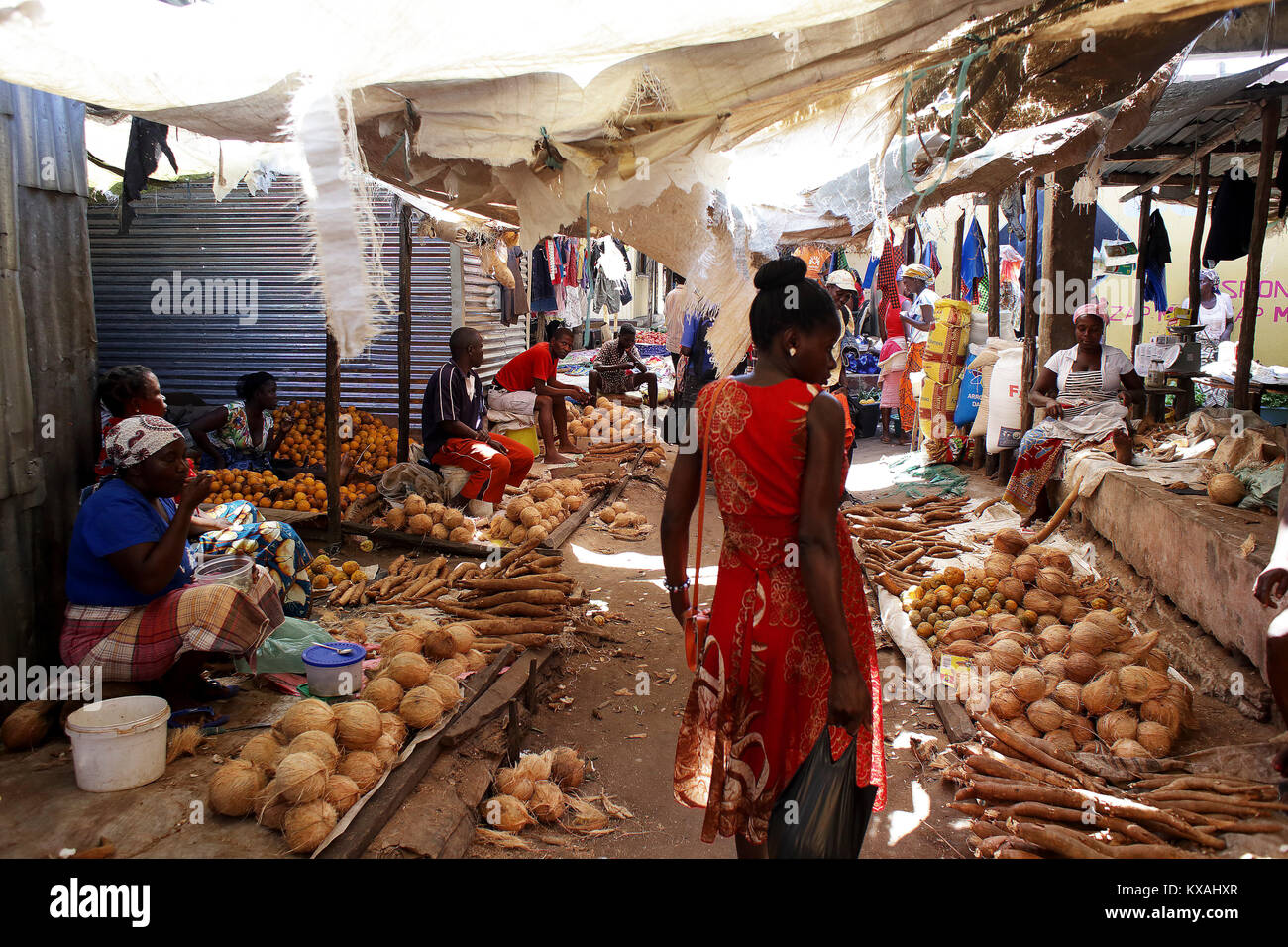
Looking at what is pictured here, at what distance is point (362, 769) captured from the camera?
3.22 meters

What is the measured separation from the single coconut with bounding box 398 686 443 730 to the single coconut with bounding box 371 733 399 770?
0.73 ft

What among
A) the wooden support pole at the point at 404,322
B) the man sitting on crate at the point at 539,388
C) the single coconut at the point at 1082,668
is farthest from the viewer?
the man sitting on crate at the point at 539,388

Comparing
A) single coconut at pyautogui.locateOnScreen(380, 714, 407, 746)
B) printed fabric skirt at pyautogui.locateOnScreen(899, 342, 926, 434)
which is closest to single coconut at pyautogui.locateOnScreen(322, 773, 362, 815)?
single coconut at pyautogui.locateOnScreen(380, 714, 407, 746)

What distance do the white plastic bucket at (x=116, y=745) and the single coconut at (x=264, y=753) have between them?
0.32m

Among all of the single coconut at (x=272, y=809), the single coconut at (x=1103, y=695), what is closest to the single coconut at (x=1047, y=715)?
the single coconut at (x=1103, y=695)

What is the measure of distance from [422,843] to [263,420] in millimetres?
6044

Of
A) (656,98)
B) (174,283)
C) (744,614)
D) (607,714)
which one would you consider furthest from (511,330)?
(744,614)

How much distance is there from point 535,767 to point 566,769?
20 cm

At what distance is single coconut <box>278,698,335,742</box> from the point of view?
3.32 metres

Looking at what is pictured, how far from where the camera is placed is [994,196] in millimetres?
6305

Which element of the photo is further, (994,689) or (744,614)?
(994,689)

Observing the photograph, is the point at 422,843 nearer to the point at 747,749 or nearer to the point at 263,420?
the point at 747,749

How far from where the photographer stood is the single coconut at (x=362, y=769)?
3.19m

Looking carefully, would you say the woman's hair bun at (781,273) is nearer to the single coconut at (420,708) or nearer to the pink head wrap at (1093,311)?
the single coconut at (420,708)
